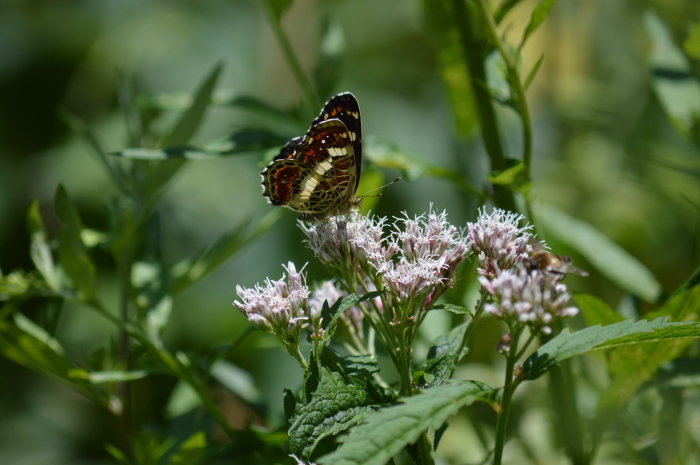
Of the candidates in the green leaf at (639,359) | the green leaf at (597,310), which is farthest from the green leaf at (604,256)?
the green leaf at (597,310)

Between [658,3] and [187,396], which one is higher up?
[658,3]

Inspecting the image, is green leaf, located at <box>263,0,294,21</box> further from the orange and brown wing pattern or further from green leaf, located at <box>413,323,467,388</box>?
green leaf, located at <box>413,323,467,388</box>

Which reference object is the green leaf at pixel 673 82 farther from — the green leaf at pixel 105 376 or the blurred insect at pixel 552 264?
the green leaf at pixel 105 376

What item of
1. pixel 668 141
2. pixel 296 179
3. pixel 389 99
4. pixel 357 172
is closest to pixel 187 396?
pixel 296 179

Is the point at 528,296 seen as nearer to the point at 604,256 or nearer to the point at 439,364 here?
the point at 439,364

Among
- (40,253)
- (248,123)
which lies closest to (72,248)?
(40,253)

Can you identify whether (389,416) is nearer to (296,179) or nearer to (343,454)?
(343,454)

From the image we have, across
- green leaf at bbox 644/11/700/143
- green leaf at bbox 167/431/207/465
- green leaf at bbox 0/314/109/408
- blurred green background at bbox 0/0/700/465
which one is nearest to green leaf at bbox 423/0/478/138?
blurred green background at bbox 0/0/700/465
